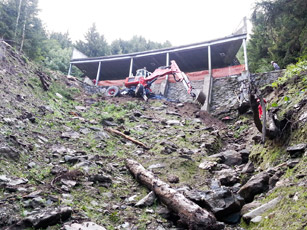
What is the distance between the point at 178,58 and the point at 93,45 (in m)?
21.2

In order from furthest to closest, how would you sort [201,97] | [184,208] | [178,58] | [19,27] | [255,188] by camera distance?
[19,27] < [178,58] < [201,97] < [255,188] < [184,208]

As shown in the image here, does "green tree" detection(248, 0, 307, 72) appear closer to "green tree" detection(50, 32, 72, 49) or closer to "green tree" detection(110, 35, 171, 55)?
"green tree" detection(110, 35, 171, 55)

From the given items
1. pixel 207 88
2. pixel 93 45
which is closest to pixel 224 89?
pixel 207 88

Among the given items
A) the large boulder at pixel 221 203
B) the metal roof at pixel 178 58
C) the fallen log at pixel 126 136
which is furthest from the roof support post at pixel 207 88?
the large boulder at pixel 221 203

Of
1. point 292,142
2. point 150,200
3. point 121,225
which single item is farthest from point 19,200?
point 292,142

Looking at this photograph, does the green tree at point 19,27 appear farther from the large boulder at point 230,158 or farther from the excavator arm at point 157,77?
the large boulder at point 230,158

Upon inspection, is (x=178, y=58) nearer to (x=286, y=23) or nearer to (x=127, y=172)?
(x=286, y=23)

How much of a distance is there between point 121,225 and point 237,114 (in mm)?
9409

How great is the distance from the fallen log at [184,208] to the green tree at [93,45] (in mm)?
35246

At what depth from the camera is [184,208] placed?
3.73 meters

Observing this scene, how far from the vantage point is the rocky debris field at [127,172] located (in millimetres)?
3400

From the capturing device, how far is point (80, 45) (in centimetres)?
3750

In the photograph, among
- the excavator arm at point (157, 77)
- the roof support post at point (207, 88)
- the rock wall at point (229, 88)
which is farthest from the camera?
the roof support post at point (207, 88)

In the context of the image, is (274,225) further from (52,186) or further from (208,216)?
(52,186)
